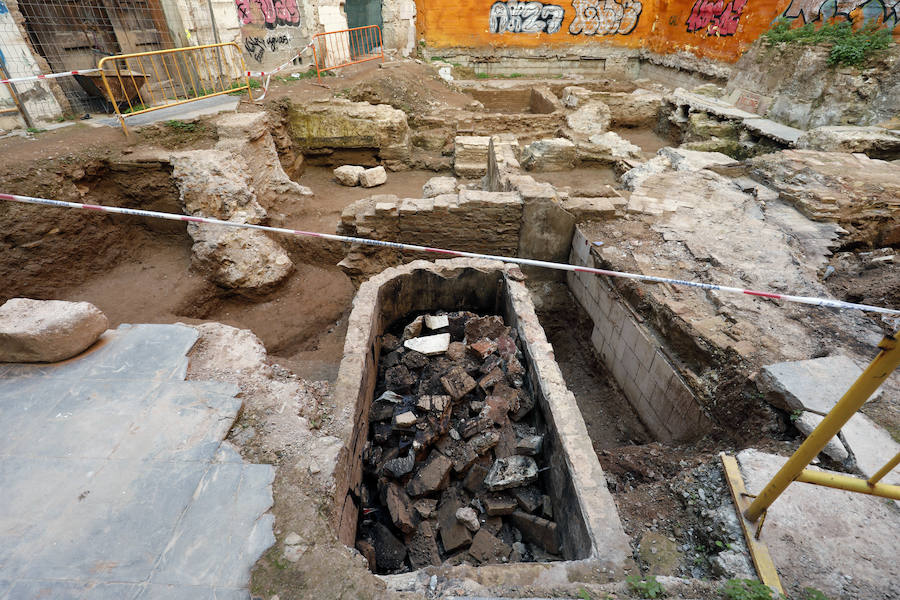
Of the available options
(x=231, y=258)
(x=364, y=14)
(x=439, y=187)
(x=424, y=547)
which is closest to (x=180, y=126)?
(x=231, y=258)

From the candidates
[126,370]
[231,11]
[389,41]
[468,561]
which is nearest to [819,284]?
[468,561]

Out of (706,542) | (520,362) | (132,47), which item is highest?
(132,47)

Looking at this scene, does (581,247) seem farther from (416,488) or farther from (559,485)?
(416,488)

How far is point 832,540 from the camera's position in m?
2.16

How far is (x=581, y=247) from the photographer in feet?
18.7

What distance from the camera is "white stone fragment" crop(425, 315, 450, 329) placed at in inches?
174

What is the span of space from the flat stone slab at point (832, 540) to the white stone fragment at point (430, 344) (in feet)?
8.43

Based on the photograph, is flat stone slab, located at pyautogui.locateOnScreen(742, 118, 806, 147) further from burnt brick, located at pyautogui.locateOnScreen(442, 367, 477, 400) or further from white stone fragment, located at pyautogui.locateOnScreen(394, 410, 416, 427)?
white stone fragment, located at pyautogui.locateOnScreen(394, 410, 416, 427)

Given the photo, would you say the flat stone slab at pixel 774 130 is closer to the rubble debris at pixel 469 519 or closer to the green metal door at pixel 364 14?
the rubble debris at pixel 469 519

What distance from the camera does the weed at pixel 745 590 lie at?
183 cm

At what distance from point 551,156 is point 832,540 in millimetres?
7943

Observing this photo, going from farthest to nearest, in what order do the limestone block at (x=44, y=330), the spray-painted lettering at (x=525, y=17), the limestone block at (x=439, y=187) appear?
the spray-painted lettering at (x=525, y=17)
the limestone block at (x=439, y=187)
the limestone block at (x=44, y=330)

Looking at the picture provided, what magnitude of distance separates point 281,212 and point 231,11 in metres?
6.57

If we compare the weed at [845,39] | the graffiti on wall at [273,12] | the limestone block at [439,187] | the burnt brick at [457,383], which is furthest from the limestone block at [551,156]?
the graffiti on wall at [273,12]
